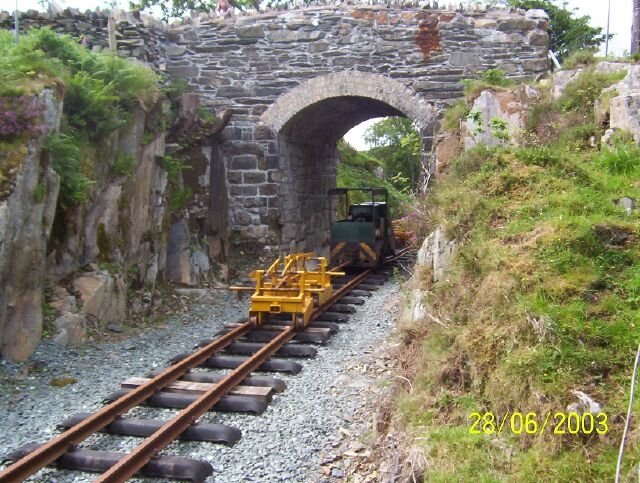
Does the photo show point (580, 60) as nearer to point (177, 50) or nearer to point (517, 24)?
point (517, 24)

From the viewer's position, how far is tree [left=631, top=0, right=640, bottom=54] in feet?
38.1

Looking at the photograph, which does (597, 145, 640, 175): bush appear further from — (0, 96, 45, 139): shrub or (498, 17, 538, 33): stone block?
(0, 96, 45, 139): shrub

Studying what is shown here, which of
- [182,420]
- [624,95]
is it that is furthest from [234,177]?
[182,420]

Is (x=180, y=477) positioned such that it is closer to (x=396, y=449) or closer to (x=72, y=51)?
(x=396, y=449)

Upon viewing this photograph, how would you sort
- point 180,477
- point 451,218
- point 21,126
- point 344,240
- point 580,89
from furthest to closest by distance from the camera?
point 344,240
point 580,89
point 21,126
point 451,218
point 180,477

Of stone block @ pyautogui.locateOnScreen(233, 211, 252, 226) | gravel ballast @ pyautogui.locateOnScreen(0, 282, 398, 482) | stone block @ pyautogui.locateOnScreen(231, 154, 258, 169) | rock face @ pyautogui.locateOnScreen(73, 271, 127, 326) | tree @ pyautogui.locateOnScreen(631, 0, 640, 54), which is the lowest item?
gravel ballast @ pyautogui.locateOnScreen(0, 282, 398, 482)

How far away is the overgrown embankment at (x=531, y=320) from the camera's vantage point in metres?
3.79

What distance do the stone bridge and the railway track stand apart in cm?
527

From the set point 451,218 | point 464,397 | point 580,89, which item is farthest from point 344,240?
point 464,397

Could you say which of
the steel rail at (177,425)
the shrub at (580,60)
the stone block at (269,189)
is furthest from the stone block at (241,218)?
the shrub at (580,60)

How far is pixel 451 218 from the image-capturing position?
6.84m

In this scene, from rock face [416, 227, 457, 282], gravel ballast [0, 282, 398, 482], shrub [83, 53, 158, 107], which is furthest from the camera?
shrub [83, 53, 158, 107]

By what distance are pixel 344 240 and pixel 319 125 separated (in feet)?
11.5

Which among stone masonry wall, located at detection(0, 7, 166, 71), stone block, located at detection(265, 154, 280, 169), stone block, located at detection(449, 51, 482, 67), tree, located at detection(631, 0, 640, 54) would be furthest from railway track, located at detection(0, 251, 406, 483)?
tree, located at detection(631, 0, 640, 54)
